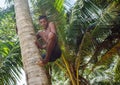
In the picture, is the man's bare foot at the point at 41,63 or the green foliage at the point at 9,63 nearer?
the man's bare foot at the point at 41,63

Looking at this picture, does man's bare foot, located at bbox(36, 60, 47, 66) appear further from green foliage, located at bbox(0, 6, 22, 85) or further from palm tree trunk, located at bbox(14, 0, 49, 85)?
green foliage, located at bbox(0, 6, 22, 85)

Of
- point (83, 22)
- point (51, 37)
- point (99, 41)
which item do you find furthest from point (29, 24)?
point (99, 41)

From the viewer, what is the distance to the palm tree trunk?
2896mm

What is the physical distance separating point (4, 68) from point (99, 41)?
2.53 metres

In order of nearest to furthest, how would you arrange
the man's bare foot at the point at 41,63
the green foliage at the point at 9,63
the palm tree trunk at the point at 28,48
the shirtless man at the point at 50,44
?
1. the palm tree trunk at the point at 28,48
2. the man's bare foot at the point at 41,63
3. the shirtless man at the point at 50,44
4. the green foliage at the point at 9,63

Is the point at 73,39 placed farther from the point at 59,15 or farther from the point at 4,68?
the point at 4,68

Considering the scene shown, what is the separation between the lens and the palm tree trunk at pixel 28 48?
290 cm

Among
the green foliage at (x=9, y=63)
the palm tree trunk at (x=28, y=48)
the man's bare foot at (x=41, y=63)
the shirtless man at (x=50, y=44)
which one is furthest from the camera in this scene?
the green foliage at (x=9, y=63)

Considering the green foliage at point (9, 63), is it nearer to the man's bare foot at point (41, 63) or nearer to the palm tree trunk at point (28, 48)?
the palm tree trunk at point (28, 48)

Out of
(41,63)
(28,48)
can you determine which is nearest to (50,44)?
(28,48)

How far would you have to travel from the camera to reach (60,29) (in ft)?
18.1

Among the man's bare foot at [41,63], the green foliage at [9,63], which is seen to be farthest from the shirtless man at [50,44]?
the green foliage at [9,63]

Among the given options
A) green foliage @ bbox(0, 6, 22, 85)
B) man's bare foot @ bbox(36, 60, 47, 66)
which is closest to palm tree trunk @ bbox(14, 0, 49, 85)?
man's bare foot @ bbox(36, 60, 47, 66)

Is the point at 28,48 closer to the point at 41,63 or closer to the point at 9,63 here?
the point at 41,63
